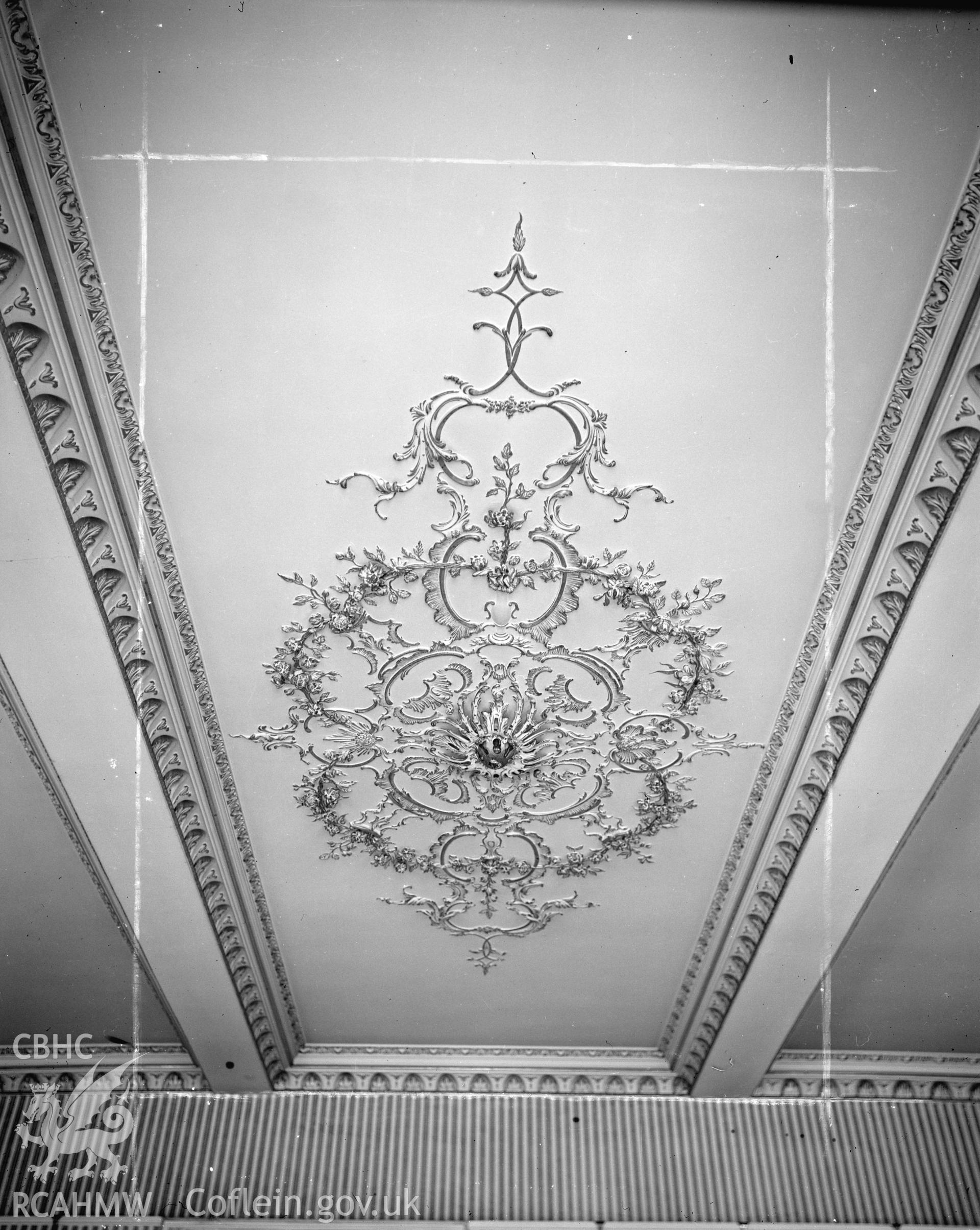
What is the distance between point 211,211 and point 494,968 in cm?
360

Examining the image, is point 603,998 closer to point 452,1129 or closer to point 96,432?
point 452,1129

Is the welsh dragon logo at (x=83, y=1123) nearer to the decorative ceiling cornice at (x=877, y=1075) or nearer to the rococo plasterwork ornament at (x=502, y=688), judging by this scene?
the rococo plasterwork ornament at (x=502, y=688)

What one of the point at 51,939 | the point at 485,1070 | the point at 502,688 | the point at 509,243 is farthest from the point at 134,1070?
the point at 509,243

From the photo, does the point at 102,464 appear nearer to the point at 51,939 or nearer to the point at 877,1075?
the point at 51,939

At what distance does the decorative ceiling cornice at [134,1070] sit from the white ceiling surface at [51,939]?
107mm

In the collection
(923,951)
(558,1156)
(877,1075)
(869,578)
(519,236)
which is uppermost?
(519,236)

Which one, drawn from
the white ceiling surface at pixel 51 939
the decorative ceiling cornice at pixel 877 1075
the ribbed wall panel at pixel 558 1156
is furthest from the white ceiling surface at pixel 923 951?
the white ceiling surface at pixel 51 939

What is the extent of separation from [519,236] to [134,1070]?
4.88 meters

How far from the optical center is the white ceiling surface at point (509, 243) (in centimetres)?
221

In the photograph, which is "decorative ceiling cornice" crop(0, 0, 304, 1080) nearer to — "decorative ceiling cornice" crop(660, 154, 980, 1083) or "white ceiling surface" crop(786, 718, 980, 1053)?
"decorative ceiling cornice" crop(660, 154, 980, 1083)

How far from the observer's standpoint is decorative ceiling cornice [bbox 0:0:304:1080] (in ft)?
Result: 7.57

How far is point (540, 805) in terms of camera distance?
405 centimetres

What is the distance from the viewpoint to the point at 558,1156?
17.6ft

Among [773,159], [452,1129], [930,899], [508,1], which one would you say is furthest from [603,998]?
[508,1]
